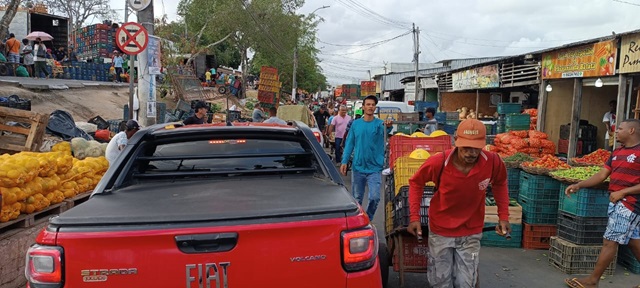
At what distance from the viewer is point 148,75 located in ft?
33.7

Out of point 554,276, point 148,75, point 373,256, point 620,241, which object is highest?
point 148,75

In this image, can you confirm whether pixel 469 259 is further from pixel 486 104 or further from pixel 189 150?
pixel 486 104

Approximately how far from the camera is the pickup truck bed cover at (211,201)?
94.6 inches

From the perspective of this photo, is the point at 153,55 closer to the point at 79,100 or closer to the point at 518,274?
the point at 518,274

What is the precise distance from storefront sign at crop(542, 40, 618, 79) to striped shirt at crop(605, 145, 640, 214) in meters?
6.84

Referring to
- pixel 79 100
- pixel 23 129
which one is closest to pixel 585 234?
pixel 23 129

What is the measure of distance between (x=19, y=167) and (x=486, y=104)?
70.7 ft

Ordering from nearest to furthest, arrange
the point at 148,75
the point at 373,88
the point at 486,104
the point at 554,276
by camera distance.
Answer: the point at 554,276
the point at 148,75
the point at 486,104
the point at 373,88

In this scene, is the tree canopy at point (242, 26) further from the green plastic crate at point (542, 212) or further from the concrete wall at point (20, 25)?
the green plastic crate at point (542, 212)

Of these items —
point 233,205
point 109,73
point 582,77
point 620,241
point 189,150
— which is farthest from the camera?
point 109,73

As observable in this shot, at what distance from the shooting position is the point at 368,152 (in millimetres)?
6258

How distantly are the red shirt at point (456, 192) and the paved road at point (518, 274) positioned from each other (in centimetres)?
164

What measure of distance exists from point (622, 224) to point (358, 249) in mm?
3455

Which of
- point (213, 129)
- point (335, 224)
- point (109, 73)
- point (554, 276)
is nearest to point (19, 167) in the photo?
point (213, 129)
